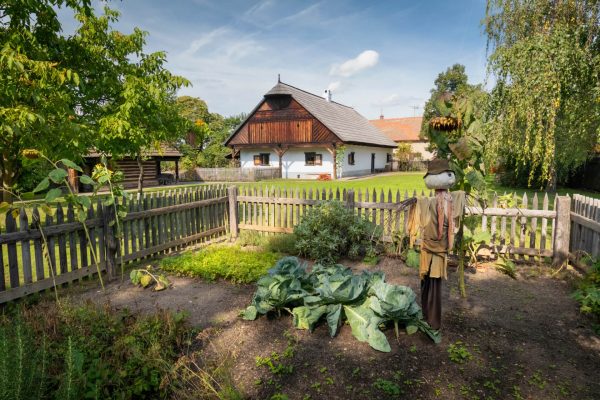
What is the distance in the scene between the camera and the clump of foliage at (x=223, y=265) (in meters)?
5.23

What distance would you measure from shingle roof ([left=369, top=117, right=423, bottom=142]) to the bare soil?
4878 cm

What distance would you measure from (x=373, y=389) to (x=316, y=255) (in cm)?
361

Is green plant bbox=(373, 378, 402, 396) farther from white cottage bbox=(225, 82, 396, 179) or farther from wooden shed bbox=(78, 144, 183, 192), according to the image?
white cottage bbox=(225, 82, 396, 179)

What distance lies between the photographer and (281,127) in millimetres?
30984

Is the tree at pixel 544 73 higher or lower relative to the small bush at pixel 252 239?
higher

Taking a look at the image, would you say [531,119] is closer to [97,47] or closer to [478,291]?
[478,291]

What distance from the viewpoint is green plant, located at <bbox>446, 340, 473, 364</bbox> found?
3.15m

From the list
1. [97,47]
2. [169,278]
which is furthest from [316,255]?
[97,47]

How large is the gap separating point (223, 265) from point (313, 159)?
2636 centimetres

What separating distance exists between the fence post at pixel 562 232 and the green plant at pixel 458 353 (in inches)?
142

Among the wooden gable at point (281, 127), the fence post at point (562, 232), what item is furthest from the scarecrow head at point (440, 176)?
the wooden gable at point (281, 127)

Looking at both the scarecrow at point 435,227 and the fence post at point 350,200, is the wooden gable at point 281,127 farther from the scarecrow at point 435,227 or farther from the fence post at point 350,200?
the scarecrow at point 435,227

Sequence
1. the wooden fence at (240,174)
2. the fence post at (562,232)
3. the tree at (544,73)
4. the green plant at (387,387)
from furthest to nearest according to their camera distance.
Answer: the wooden fence at (240,174)
the tree at (544,73)
the fence post at (562,232)
the green plant at (387,387)

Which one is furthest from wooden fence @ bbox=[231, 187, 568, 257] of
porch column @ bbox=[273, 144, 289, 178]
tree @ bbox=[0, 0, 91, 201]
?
porch column @ bbox=[273, 144, 289, 178]
